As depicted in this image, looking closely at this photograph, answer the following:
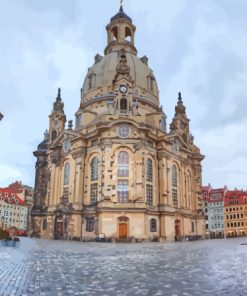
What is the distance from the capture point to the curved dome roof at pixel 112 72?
236 ft

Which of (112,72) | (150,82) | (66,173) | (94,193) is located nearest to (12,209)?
(66,173)

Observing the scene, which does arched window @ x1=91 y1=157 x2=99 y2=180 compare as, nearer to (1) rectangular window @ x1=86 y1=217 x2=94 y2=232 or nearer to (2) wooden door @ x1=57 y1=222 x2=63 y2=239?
(1) rectangular window @ x1=86 y1=217 x2=94 y2=232

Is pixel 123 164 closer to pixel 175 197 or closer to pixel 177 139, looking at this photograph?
pixel 175 197

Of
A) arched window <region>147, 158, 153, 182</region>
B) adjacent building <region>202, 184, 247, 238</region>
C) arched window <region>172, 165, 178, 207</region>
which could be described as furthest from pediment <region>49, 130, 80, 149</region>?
adjacent building <region>202, 184, 247, 238</region>

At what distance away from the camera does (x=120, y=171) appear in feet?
177

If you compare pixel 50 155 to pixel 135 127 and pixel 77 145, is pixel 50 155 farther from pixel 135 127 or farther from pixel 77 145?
pixel 135 127

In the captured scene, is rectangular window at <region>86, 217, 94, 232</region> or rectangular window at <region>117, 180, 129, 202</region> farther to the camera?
rectangular window at <region>86, 217, 94, 232</region>

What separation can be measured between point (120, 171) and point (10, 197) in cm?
6740

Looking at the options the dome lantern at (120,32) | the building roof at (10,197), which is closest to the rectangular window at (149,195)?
the dome lantern at (120,32)

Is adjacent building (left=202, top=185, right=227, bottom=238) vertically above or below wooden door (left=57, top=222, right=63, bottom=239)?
above

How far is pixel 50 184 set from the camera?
215 feet

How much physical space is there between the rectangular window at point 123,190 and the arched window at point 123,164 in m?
1.31

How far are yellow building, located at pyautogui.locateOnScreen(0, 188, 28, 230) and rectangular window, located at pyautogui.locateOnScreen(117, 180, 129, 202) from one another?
6162 centimetres

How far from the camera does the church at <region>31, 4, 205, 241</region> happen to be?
172 feet
